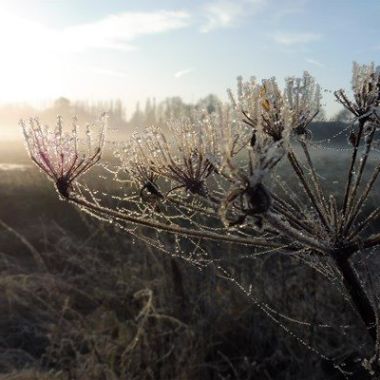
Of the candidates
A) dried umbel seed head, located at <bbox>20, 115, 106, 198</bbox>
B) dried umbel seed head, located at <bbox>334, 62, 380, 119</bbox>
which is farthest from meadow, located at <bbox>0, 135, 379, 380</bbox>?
dried umbel seed head, located at <bbox>20, 115, 106, 198</bbox>

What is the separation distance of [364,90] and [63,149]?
1.30 metres

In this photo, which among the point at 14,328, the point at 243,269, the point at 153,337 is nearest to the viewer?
the point at 153,337

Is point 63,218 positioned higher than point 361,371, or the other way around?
point 361,371

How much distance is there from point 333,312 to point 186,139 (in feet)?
19.0

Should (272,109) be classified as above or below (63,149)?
above

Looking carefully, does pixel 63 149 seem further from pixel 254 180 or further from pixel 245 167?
pixel 254 180

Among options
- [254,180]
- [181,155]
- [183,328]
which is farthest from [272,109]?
[183,328]

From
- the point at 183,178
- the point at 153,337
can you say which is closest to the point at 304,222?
the point at 183,178

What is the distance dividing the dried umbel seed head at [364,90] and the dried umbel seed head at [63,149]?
1.08 m

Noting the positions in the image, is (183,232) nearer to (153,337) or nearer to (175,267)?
(153,337)

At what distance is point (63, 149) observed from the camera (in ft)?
7.56

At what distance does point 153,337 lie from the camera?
6887mm

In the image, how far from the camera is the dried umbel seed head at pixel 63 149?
7.48 feet

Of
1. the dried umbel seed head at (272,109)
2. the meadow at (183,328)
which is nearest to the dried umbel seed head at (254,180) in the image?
the dried umbel seed head at (272,109)
